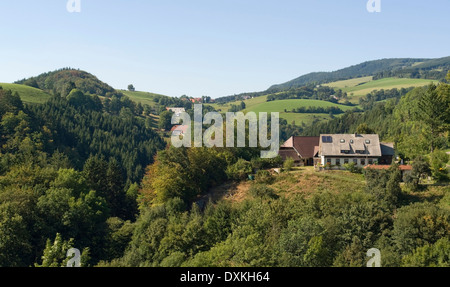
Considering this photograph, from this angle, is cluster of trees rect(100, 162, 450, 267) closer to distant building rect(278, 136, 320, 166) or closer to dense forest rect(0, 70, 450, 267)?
dense forest rect(0, 70, 450, 267)

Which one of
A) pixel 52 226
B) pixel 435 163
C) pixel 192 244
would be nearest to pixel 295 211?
pixel 192 244

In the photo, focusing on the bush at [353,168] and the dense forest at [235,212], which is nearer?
the dense forest at [235,212]

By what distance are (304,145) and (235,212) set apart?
2659 centimetres

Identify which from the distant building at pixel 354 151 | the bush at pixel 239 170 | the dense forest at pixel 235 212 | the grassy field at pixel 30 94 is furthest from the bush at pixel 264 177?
the grassy field at pixel 30 94

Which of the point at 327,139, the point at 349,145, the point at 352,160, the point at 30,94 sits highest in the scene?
the point at 30,94

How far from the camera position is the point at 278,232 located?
125ft

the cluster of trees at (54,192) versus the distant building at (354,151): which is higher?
the distant building at (354,151)

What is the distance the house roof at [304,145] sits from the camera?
213 feet

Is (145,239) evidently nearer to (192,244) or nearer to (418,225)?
(192,244)

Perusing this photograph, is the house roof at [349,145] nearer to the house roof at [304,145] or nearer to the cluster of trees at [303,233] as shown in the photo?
the house roof at [304,145]

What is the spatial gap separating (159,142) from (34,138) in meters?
56.8

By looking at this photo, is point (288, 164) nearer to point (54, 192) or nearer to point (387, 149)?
point (387, 149)

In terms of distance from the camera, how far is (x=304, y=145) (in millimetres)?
66312

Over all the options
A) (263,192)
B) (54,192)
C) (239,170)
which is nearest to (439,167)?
(263,192)
